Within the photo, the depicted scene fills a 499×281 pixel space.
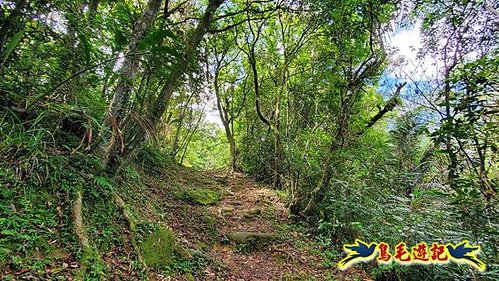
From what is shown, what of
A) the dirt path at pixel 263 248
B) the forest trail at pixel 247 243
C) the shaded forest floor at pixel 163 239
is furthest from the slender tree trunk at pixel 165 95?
the dirt path at pixel 263 248

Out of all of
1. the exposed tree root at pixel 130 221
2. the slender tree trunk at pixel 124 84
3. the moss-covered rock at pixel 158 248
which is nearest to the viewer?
the exposed tree root at pixel 130 221

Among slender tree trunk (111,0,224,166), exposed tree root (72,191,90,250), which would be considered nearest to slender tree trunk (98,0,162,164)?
slender tree trunk (111,0,224,166)

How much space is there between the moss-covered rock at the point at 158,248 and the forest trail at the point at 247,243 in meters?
0.21

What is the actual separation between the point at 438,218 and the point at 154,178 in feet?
18.3

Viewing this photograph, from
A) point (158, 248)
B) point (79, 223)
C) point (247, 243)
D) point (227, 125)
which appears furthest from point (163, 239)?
point (227, 125)

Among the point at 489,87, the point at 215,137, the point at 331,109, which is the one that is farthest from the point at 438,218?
the point at 215,137

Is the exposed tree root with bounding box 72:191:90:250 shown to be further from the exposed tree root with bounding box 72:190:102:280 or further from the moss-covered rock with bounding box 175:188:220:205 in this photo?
the moss-covered rock with bounding box 175:188:220:205

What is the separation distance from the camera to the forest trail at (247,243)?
13.8 feet

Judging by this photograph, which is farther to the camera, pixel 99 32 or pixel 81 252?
pixel 99 32

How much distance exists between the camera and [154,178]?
263 inches

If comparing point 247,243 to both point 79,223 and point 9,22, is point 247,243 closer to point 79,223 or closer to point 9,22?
point 79,223

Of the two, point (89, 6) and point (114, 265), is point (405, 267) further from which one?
point (89, 6)

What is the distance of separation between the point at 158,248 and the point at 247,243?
192cm

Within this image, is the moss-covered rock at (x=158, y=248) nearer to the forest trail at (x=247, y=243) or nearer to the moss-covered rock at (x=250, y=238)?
the forest trail at (x=247, y=243)
